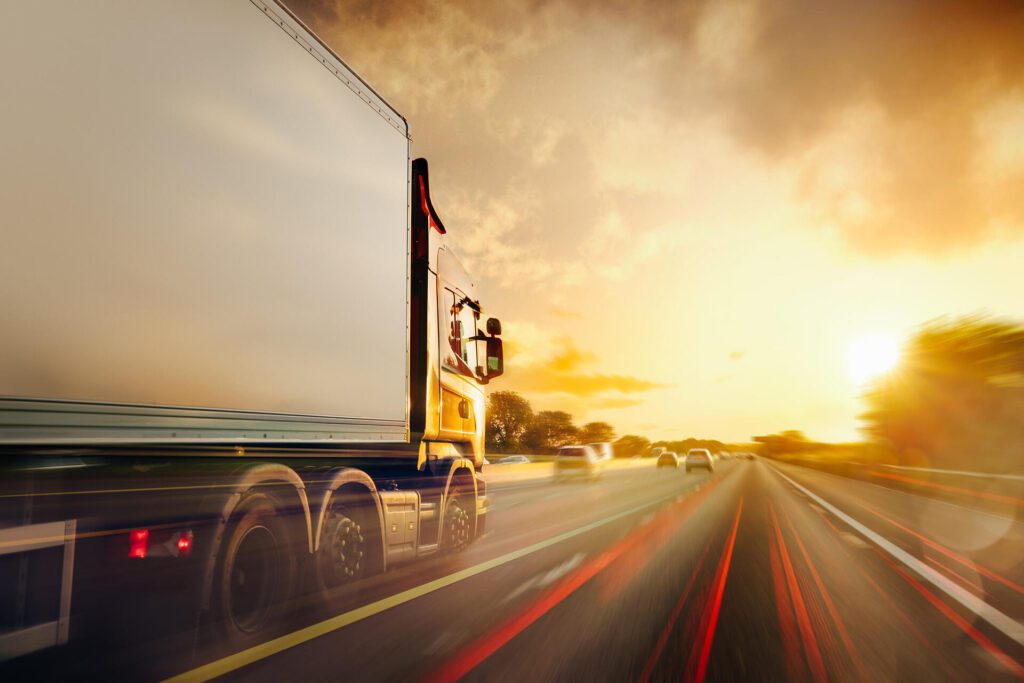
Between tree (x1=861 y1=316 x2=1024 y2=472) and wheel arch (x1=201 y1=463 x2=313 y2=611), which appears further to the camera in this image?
tree (x1=861 y1=316 x2=1024 y2=472)

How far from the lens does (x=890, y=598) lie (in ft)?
21.3

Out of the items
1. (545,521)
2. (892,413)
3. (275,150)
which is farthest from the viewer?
(892,413)

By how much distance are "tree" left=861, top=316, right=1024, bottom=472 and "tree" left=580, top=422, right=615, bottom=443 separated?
3281 inches

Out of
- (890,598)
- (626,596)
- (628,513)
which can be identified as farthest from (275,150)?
(628,513)

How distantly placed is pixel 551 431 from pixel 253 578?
131497mm

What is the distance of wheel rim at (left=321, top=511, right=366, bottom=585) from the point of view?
5656mm

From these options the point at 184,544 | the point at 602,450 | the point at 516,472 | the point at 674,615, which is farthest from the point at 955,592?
the point at 602,450

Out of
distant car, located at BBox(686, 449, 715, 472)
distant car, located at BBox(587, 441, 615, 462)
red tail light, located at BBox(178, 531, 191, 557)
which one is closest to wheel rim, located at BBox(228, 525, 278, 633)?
red tail light, located at BBox(178, 531, 191, 557)

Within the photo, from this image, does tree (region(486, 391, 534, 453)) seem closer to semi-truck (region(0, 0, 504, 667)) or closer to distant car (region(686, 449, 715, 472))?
distant car (region(686, 449, 715, 472))

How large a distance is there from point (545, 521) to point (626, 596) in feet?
23.6

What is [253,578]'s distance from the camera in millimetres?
4711

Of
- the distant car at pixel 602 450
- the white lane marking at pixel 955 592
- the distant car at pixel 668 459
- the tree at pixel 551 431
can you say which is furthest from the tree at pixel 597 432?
the white lane marking at pixel 955 592

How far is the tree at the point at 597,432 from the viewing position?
468 feet

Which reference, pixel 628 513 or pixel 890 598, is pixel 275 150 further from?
pixel 628 513
